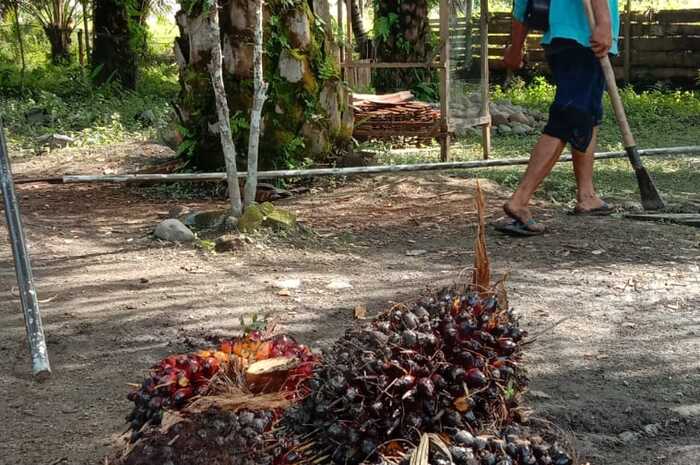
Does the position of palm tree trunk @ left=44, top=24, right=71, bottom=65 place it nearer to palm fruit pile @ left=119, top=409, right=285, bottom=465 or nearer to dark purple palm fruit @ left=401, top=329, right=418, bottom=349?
palm fruit pile @ left=119, top=409, right=285, bottom=465

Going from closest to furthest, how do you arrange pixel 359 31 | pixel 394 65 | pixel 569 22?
Answer: pixel 569 22 < pixel 394 65 < pixel 359 31

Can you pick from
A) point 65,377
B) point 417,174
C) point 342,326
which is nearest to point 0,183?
point 65,377

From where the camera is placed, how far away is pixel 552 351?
4.35 meters

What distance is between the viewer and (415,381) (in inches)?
94.3

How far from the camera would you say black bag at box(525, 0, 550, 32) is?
629cm

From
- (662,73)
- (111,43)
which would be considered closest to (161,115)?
(111,43)

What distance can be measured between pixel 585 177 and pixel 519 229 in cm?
75

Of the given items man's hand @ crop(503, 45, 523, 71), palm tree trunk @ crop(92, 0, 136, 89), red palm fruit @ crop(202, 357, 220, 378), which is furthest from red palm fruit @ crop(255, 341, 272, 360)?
palm tree trunk @ crop(92, 0, 136, 89)

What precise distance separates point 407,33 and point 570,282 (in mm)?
9919

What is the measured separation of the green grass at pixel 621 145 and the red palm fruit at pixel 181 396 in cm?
537

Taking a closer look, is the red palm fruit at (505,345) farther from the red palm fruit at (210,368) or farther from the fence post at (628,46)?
the fence post at (628,46)

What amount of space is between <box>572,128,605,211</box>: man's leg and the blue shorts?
0.28 metres

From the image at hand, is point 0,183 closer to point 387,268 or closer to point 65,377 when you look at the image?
point 65,377

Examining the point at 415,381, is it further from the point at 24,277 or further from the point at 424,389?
the point at 24,277
